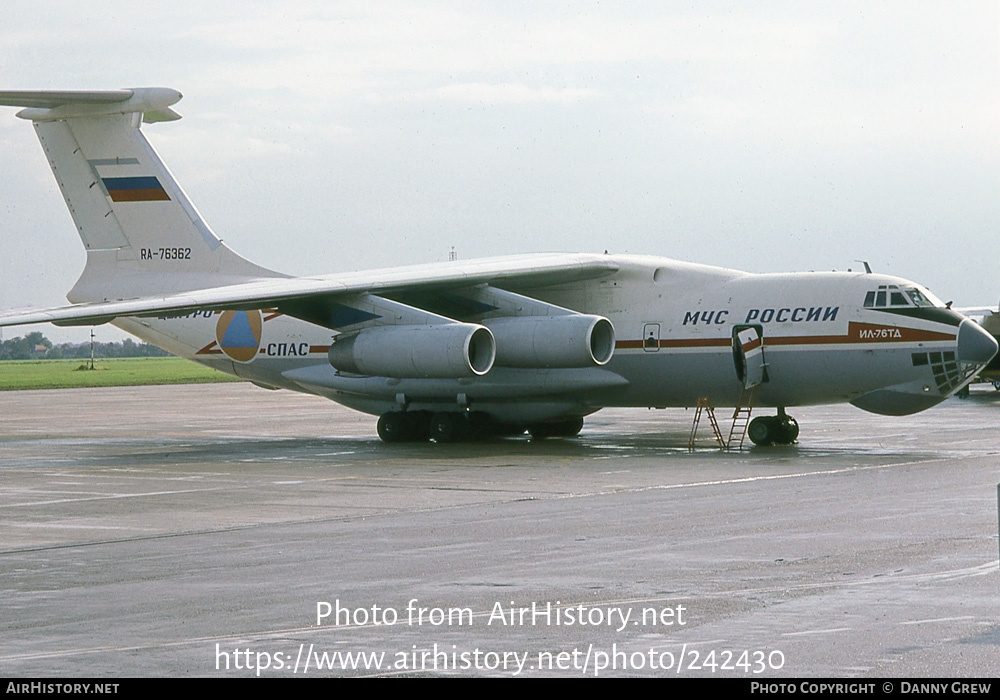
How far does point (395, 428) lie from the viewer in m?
24.1

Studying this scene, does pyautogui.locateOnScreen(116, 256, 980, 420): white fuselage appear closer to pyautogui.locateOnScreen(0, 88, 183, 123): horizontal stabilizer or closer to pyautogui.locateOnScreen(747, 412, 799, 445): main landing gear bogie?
pyautogui.locateOnScreen(747, 412, 799, 445): main landing gear bogie

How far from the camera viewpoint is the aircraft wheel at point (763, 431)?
22.3 meters

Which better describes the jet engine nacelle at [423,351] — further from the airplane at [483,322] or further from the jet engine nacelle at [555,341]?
→ the jet engine nacelle at [555,341]

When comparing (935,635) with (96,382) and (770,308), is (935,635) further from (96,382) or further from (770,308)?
(96,382)

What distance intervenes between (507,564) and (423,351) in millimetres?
11749

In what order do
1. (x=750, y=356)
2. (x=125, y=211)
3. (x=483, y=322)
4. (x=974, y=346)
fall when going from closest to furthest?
(x=974, y=346) → (x=750, y=356) → (x=483, y=322) → (x=125, y=211)

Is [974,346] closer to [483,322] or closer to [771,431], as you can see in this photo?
[771,431]

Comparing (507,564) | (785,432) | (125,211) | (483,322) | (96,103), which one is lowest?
(507,564)

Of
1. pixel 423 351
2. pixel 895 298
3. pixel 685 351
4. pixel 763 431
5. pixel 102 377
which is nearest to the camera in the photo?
pixel 895 298

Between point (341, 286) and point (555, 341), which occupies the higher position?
point (341, 286)

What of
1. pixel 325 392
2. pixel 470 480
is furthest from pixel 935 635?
pixel 325 392

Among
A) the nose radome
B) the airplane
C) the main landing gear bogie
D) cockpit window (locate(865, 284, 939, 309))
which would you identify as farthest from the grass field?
the nose radome

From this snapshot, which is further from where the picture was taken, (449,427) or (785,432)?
(449,427)

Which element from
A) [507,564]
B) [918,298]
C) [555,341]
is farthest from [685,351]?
[507,564]
